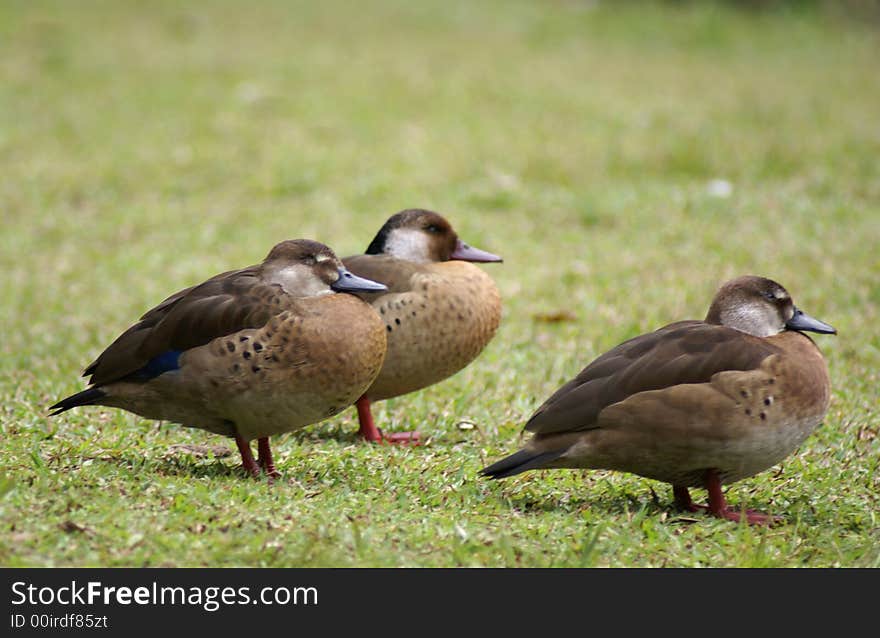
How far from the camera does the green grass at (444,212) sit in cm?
379

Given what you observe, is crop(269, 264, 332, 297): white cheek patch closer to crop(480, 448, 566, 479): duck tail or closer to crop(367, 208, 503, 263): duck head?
crop(480, 448, 566, 479): duck tail

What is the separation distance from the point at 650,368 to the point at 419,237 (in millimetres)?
1631

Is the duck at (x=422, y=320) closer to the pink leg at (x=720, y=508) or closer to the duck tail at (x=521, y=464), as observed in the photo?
the duck tail at (x=521, y=464)

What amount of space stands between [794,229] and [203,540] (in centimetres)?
583

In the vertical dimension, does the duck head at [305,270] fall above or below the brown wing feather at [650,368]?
above

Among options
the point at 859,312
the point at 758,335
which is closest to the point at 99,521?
the point at 758,335

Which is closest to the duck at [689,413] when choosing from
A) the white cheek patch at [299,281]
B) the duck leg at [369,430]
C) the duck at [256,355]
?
the duck at [256,355]

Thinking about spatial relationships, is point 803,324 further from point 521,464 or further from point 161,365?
point 161,365

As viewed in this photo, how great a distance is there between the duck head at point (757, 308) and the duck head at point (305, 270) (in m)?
1.27

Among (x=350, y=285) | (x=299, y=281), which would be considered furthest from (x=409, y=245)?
(x=299, y=281)

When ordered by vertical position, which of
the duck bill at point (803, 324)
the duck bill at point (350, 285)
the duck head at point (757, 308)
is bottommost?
the duck bill at point (803, 324)

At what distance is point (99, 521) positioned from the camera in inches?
140

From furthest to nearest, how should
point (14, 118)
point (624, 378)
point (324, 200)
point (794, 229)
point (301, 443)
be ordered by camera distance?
point (14, 118) → point (324, 200) → point (794, 229) → point (301, 443) → point (624, 378)
